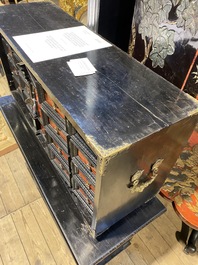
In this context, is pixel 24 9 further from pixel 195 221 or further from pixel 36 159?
pixel 195 221

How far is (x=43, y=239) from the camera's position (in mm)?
1214

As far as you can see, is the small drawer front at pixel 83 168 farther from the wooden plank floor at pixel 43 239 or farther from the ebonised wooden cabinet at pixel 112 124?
the wooden plank floor at pixel 43 239

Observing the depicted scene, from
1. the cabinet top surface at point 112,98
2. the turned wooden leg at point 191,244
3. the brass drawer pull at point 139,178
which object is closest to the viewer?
the cabinet top surface at point 112,98

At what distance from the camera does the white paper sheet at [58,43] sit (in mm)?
784

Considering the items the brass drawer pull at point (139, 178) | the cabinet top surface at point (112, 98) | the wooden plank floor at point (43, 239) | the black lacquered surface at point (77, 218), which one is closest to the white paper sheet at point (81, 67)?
the cabinet top surface at point (112, 98)

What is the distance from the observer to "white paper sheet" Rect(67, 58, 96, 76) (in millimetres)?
708

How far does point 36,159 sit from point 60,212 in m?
0.33

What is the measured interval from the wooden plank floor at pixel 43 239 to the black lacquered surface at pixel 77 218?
286 millimetres

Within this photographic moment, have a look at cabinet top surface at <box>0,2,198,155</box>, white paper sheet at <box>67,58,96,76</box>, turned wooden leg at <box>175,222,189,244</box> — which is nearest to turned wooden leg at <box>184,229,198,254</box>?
turned wooden leg at <box>175,222,189,244</box>

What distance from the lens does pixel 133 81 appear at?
0.69 m

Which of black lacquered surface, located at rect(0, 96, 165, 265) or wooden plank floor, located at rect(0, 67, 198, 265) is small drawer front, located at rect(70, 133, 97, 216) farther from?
wooden plank floor, located at rect(0, 67, 198, 265)

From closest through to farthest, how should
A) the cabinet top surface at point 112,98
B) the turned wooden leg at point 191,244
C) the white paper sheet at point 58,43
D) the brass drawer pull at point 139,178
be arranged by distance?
the cabinet top surface at point 112,98, the brass drawer pull at point 139,178, the white paper sheet at point 58,43, the turned wooden leg at point 191,244

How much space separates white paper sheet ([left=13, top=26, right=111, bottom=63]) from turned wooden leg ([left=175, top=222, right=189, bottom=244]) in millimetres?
1035

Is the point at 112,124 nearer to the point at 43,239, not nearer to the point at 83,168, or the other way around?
the point at 83,168
